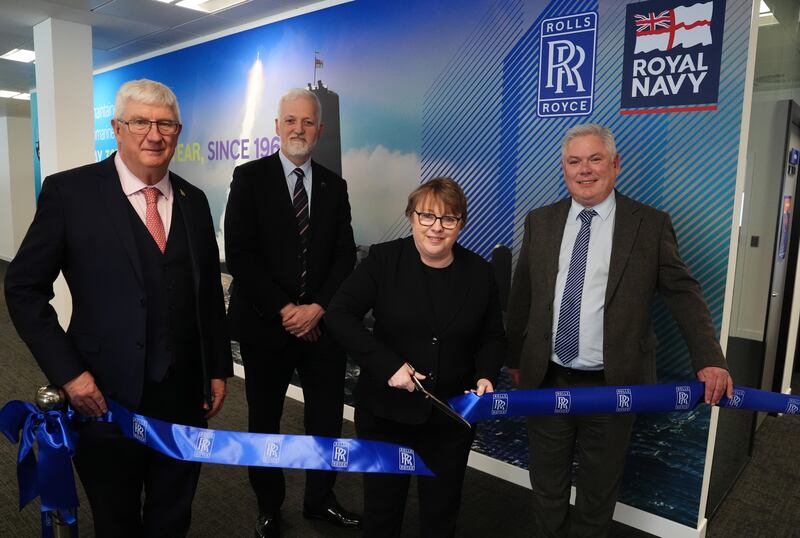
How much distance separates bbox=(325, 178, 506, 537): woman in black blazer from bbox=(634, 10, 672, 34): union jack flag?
160 cm

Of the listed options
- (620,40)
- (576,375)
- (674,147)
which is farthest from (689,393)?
(620,40)

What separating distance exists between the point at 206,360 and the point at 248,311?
0.69 metres

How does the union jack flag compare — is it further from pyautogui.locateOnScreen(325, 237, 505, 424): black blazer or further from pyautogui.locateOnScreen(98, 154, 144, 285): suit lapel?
pyautogui.locateOnScreen(98, 154, 144, 285): suit lapel

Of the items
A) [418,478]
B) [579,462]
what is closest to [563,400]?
[579,462]

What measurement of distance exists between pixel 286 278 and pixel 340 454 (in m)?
1.09

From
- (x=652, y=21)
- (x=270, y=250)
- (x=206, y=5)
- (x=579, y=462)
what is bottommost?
(x=579, y=462)

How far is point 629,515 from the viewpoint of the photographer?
122 inches

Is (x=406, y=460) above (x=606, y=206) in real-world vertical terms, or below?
below

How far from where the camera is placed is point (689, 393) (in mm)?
2176

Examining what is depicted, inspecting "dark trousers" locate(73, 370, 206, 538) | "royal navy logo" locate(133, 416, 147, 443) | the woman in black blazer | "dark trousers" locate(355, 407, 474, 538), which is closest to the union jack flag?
the woman in black blazer

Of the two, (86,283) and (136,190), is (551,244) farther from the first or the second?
(86,283)

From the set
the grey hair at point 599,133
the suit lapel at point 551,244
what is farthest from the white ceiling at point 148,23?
the suit lapel at point 551,244

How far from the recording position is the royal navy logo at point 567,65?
3030mm

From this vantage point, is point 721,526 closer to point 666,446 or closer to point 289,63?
point 666,446
